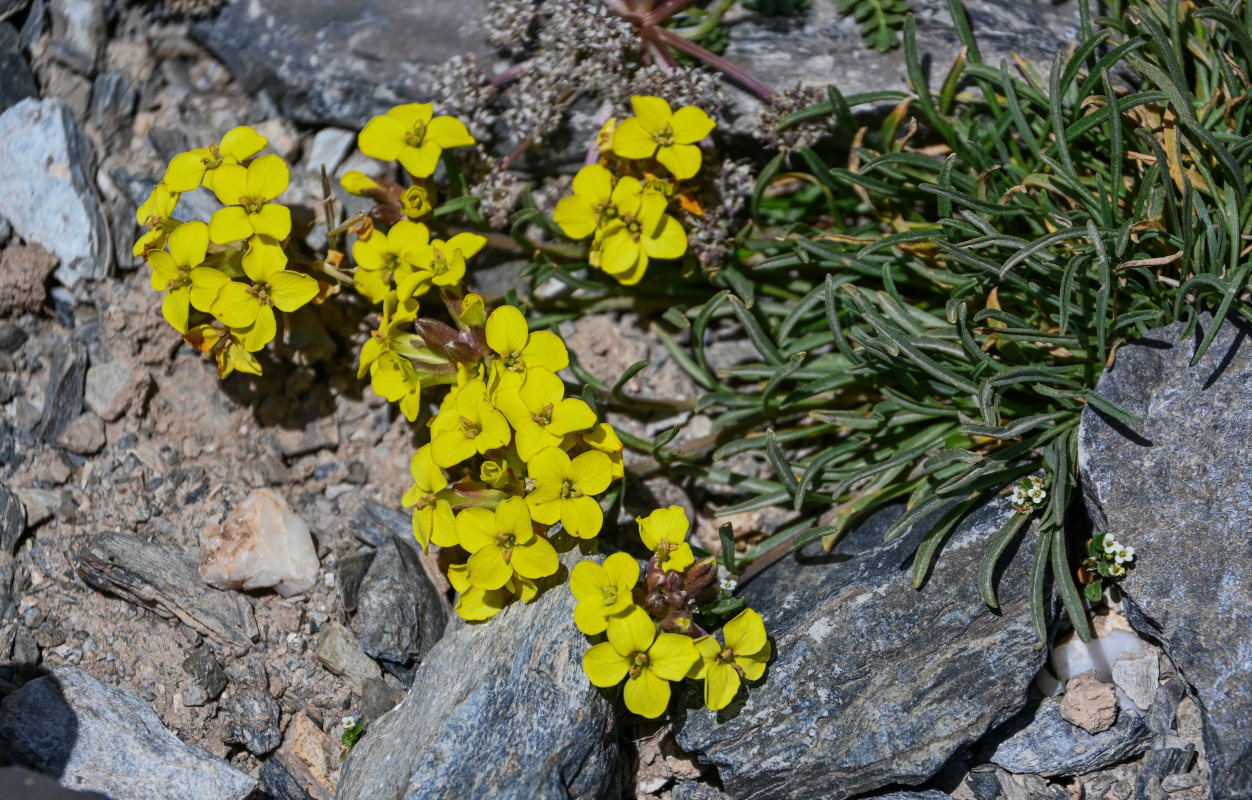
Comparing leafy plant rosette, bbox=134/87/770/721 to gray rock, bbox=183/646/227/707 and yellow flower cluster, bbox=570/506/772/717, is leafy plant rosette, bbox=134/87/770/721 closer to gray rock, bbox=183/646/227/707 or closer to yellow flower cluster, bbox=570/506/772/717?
yellow flower cluster, bbox=570/506/772/717

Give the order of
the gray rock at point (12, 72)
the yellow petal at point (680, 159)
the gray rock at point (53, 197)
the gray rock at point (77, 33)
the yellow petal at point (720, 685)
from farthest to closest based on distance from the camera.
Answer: the gray rock at point (77, 33) < the gray rock at point (12, 72) < the gray rock at point (53, 197) < the yellow petal at point (680, 159) < the yellow petal at point (720, 685)

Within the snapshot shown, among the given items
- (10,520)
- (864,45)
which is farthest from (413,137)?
(10,520)

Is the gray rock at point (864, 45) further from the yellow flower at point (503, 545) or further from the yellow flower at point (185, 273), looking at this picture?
the yellow flower at point (185, 273)

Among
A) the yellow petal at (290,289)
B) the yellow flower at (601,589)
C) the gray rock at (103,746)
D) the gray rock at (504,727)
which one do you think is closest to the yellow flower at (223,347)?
the yellow petal at (290,289)

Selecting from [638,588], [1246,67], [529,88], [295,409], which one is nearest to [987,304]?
[1246,67]

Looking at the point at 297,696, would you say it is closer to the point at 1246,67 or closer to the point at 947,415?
the point at 947,415
